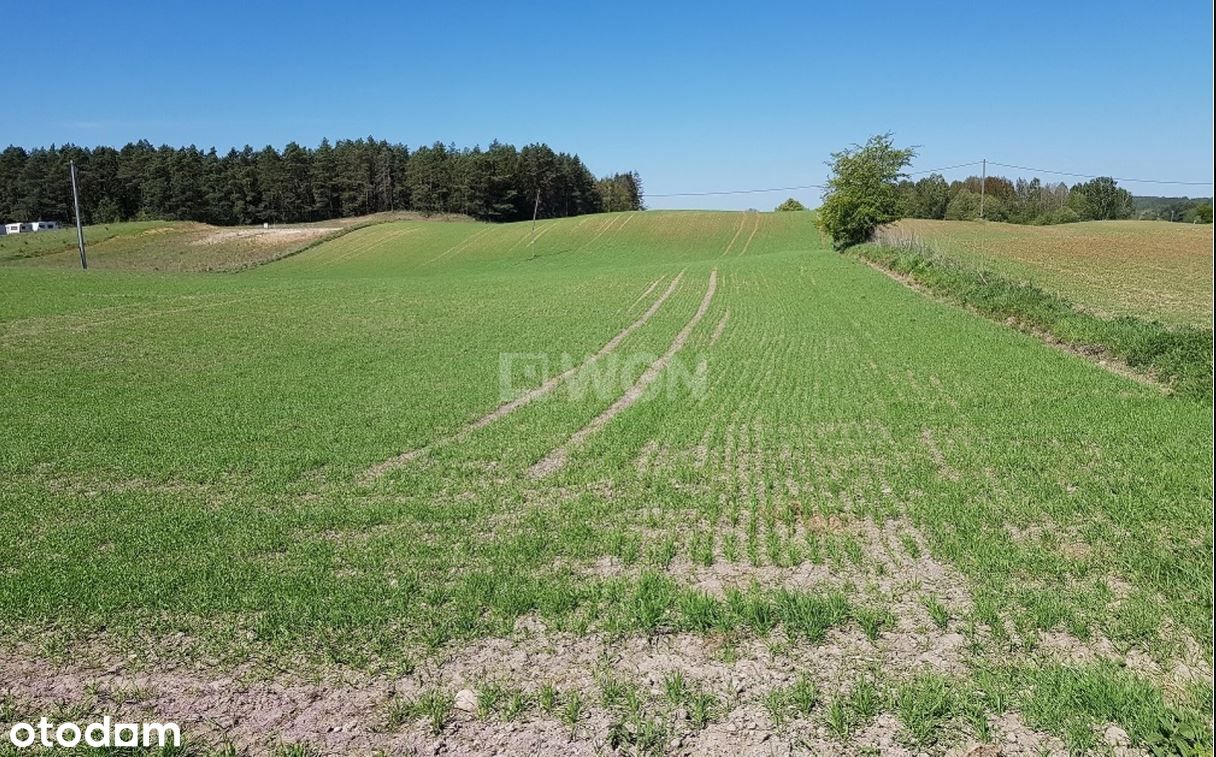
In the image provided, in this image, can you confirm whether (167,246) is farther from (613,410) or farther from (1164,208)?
(1164,208)

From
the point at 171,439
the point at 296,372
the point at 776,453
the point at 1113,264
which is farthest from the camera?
the point at 1113,264

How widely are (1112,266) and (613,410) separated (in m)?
37.9

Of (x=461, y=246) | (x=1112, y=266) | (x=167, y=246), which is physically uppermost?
(x=167, y=246)

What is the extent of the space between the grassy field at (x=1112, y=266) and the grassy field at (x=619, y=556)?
1150 centimetres

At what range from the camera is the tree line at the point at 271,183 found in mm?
101875

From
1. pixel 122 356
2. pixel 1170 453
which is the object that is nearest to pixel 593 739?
pixel 1170 453

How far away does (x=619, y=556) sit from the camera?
7160mm

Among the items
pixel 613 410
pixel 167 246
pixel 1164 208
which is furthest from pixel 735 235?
pixel 1164 208

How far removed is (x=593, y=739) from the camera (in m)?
4.42

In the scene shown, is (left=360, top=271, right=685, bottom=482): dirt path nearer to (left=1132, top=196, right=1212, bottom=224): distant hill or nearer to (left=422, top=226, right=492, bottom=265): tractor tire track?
(left=422, top=226, right=492, bottom=265): tractor tire track

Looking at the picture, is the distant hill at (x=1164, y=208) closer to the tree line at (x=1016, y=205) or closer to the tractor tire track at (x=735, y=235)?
the tree line at (x=1016, y=205)

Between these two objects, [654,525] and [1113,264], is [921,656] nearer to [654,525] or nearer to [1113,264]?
[654,525]

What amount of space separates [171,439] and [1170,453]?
47.6 feet

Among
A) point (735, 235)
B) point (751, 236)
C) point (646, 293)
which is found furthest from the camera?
point (735, 235)
